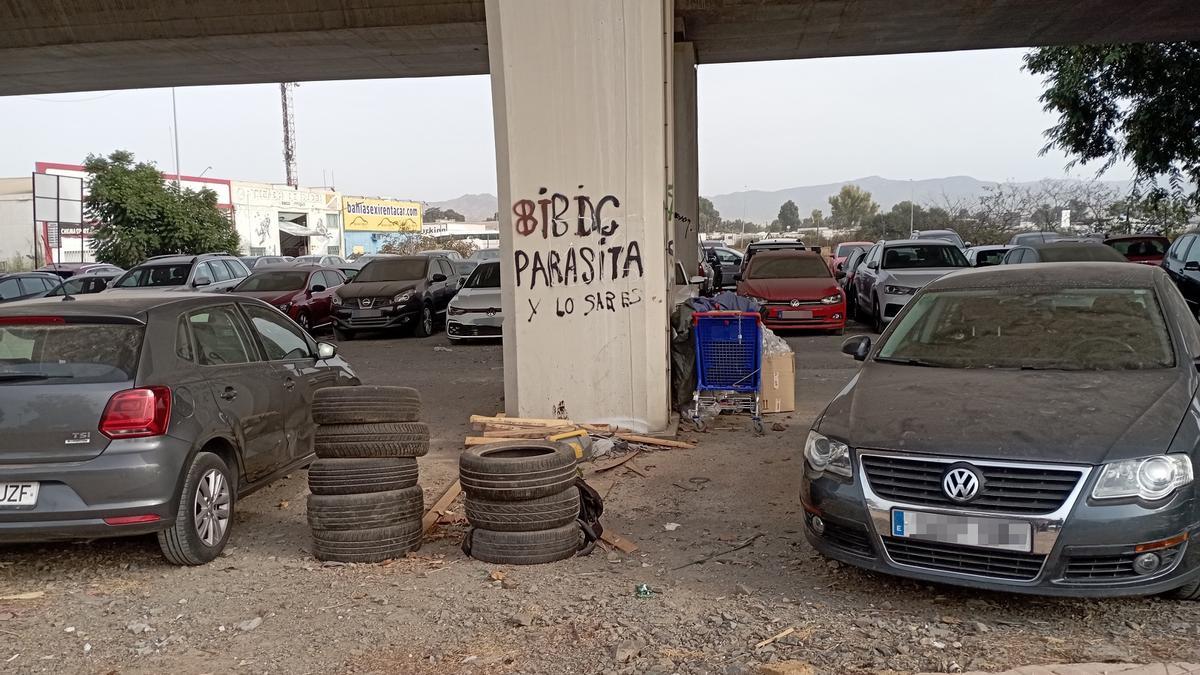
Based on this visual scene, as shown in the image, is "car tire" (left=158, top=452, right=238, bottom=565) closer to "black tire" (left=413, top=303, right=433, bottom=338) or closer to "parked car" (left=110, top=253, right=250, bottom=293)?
"black tire" (left=413, top=303, right=433, bottom=338)

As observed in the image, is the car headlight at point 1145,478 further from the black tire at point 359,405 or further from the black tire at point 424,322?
the black tire at point 424,322

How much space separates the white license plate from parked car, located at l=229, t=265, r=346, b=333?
509 inches

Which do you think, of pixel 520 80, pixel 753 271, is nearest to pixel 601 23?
pixel 520 80

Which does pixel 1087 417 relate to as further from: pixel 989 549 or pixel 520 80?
pixel 520 80

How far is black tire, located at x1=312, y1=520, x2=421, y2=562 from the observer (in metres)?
5.23

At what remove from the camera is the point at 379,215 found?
70.7m

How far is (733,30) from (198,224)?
1081 inches

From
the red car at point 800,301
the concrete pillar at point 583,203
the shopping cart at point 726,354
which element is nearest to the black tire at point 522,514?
the concrete pillar at point 583,203

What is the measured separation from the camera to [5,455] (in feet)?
15.4

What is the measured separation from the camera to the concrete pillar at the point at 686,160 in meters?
17.9

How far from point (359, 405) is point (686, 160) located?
1464 centimetres

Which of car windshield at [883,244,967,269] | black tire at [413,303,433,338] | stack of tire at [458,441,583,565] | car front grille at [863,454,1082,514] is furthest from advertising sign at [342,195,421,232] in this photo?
car front grille at [863,454,1082,514]

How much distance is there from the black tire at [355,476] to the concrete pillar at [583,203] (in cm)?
305

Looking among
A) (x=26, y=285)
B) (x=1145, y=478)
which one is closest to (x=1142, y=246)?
(x=1145, y=478)
